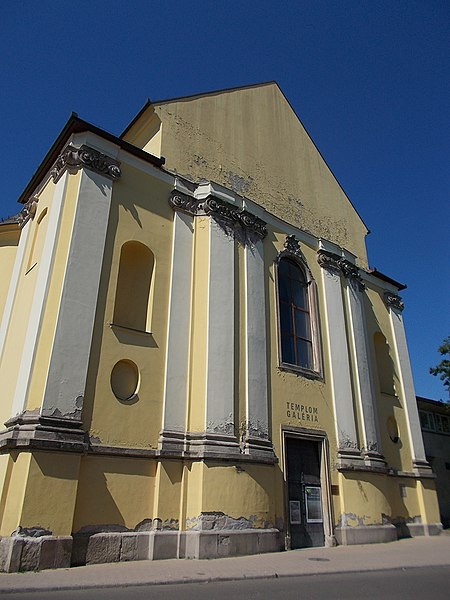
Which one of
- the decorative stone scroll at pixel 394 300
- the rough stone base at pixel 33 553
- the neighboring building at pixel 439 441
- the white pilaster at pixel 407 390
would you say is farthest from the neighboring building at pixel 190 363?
the neighboring building at pixel 439 441

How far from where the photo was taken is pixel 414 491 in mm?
17312

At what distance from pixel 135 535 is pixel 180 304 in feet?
18.8

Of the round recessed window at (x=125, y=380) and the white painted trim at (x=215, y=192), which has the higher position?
the white painted trim at (x=215, y=192)

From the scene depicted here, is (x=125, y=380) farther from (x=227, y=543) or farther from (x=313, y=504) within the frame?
(x=313, y=504)

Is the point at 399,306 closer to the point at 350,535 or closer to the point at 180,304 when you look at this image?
the point at 350,535

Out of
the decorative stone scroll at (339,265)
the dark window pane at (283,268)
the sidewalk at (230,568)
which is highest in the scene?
the decorative stone scroll at (339,265)

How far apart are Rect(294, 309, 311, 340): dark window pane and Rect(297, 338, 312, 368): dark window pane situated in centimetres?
26

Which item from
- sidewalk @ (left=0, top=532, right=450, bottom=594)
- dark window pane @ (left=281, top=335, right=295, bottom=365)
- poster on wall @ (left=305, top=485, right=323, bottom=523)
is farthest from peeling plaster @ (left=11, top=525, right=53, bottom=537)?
dark window pane @ (left=281, top=335, right=295, bottom=365)

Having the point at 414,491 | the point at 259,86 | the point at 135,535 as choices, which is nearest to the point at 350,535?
the point at 414,491

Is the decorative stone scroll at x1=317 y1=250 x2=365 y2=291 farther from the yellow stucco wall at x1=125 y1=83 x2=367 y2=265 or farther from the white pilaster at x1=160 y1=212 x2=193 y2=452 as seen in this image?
the white pilaster at x1=160 y1=212 x2=193 y2=452

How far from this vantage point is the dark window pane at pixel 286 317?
15.4 m

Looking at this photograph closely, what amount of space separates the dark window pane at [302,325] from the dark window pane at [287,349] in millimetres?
549

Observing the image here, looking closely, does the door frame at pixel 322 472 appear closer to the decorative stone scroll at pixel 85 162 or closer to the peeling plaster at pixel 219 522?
the peeling plaster at pixel 219 522

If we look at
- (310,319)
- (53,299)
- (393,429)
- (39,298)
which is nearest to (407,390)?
(393,429)
